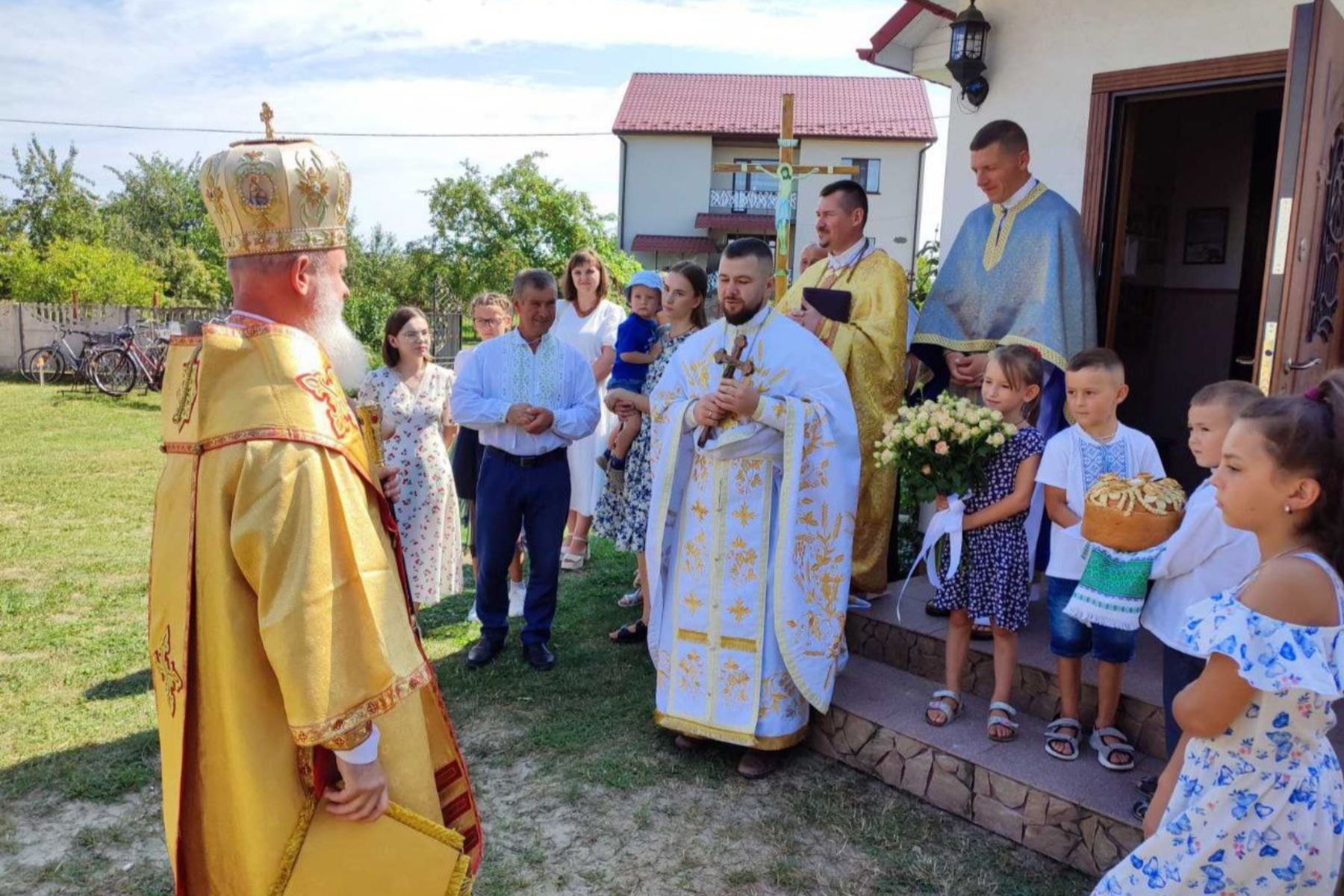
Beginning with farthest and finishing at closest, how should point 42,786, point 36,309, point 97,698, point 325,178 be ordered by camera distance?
point 36,309
point 97,698
point 42,786
point 325,178

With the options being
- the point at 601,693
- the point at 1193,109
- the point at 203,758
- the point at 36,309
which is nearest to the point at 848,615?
the point at 601,693

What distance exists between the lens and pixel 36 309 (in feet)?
67.6

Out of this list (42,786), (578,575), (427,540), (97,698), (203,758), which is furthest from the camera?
(578,575)

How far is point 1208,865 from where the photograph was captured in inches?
87.0

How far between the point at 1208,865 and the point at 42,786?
4.13 m

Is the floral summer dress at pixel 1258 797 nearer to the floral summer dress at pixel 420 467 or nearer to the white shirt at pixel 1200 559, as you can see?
the white shirt at pixel 1200 559

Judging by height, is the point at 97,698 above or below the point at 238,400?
below

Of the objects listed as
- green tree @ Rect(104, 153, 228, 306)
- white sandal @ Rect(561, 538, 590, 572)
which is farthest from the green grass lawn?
green tree @ Rect(104, 153, 228, 306)

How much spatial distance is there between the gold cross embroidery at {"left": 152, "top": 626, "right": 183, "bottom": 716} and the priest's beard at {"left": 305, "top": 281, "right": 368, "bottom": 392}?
0.66m

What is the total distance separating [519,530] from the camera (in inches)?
212

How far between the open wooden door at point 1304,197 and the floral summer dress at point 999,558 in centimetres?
102

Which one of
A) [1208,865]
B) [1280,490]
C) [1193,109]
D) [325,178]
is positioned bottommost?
[1208,865]

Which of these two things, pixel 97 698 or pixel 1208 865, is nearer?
pixel 1208 865

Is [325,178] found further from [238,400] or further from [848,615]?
[848,615]
